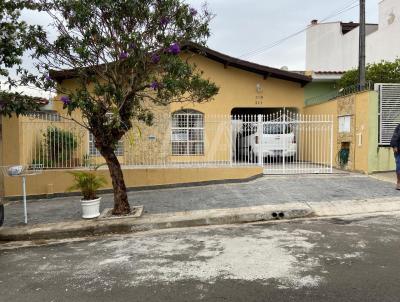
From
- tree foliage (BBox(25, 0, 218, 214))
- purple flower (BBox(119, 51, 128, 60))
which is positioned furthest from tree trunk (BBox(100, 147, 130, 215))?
purple flower (BBox(119, 51, 128, 60))

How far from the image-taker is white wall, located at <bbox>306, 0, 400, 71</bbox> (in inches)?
777

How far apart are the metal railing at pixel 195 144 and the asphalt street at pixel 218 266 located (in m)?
4.31

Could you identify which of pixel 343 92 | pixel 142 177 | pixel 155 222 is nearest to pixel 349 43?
pixel 343 92

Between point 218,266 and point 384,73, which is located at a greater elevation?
point 384,73

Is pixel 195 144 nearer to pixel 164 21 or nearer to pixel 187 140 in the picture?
pixel 187 140

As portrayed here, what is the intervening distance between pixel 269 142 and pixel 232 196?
3.90 metres

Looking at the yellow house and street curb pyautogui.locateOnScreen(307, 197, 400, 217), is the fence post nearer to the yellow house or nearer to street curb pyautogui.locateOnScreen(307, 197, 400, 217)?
the yellow house

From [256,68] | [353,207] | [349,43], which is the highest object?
[349,43]

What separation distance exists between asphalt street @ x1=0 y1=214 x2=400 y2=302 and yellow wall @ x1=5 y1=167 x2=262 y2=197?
401 centimetres

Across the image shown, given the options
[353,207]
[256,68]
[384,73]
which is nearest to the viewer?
[353,207]

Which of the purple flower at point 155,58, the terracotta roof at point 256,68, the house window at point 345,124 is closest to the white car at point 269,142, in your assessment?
the house window at point 345,124

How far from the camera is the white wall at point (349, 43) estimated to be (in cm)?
1973

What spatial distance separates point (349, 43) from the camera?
23344mm

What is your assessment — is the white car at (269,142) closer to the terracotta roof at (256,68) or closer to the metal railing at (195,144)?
the metal railing at (195,144)
